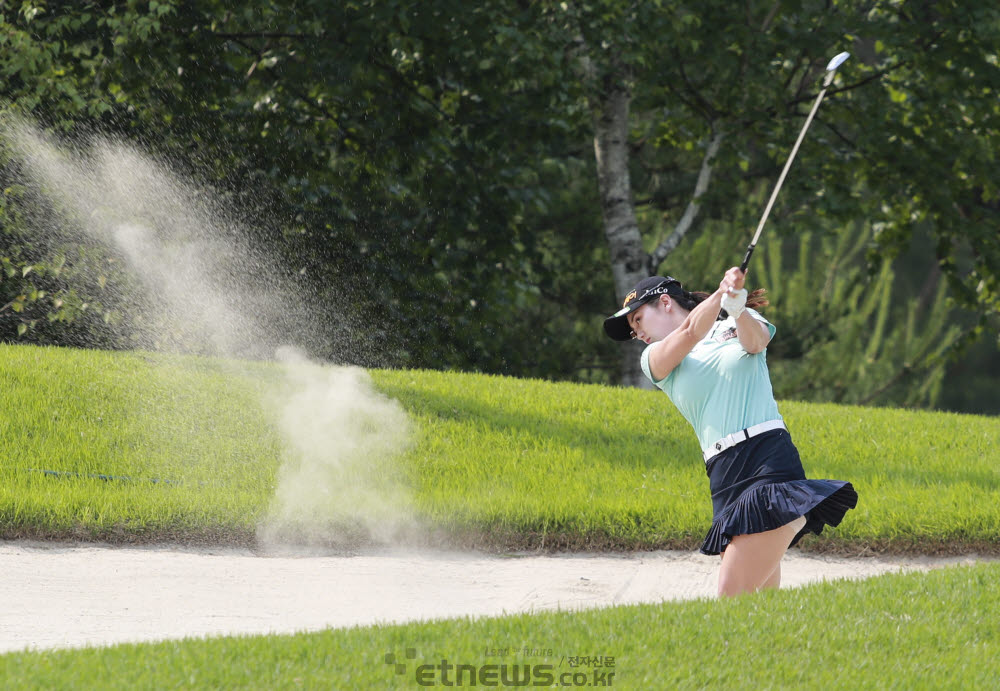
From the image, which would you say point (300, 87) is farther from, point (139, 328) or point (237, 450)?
point (237, 450)

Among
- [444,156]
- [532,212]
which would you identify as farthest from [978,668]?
[532,212]

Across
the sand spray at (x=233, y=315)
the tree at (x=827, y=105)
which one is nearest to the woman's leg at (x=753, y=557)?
the sand spray at (x=233, y=315)

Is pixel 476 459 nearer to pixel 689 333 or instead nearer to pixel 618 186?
pixel 689 333

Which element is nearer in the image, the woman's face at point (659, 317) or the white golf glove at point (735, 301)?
the white golf glove at point (735, 301)

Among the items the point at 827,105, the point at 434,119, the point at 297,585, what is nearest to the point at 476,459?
the point at 297,585

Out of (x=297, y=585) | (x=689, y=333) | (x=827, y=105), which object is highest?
(x=827, y=105)

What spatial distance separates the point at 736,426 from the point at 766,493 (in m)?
0.28

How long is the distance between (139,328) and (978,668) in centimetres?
941

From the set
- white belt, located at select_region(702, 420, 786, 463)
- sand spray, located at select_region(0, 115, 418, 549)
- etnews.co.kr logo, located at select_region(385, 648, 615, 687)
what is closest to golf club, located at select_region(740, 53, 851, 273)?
white belt, located at select_region(702, 420, 786, 463)

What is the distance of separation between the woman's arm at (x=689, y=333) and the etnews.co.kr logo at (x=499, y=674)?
1.13m

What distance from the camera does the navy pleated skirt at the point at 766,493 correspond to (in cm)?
401

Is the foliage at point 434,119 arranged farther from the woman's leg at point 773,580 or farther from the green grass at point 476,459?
the woman's leg at point 773,580

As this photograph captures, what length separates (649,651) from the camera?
161 inches

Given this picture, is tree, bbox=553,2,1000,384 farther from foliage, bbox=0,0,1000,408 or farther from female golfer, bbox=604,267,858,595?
female golfer, bbox=604,267,858,595
